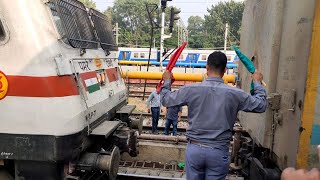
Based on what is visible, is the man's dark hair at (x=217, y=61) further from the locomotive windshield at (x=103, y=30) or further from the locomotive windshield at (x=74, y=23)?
the locomotive windshield at (x=103, y=30)

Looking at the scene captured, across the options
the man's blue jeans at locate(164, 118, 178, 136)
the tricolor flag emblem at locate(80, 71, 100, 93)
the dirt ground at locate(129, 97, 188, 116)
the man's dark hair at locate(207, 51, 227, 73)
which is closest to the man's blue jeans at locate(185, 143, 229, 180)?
the man's dark hair at locate(207, 51, 227, 73)

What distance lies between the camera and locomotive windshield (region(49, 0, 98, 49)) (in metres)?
3.61

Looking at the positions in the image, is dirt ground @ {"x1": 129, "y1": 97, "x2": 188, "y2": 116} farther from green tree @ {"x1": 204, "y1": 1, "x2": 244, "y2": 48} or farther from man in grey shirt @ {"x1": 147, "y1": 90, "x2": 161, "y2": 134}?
green tree @ {"x1": 204, "y1": 1, "x2": 244, "y2": 48}

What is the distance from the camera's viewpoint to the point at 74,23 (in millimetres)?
4109

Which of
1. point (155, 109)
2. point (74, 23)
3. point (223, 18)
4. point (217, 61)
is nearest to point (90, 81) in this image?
point (74, 23)

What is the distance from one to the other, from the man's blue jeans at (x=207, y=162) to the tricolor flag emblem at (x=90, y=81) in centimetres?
151

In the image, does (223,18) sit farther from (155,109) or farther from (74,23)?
(74,23)

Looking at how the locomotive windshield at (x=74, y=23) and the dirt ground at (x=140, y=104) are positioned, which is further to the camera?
the dirt ground at (x=140, y=104)

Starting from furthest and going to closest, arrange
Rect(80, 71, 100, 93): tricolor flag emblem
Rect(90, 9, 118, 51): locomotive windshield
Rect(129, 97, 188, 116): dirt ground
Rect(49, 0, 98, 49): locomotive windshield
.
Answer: Rect(129, 97, 188, 116): dirt ground
Rect(90, 9, 118, 51): locomotive windshield
Rect(80, 71, 100, 93): tricolor flag emblem
Rect(49, 0, 98, 49): locomotive windshield

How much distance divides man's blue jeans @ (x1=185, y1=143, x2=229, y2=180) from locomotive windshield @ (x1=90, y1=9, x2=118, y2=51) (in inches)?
111

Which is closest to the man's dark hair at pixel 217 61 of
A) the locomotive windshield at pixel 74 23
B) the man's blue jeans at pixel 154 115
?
the locomotive windshield at pixel 74 23

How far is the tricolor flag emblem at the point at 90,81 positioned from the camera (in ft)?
12.5

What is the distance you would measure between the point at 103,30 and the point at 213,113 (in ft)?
10.7

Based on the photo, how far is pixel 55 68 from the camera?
127 inches
